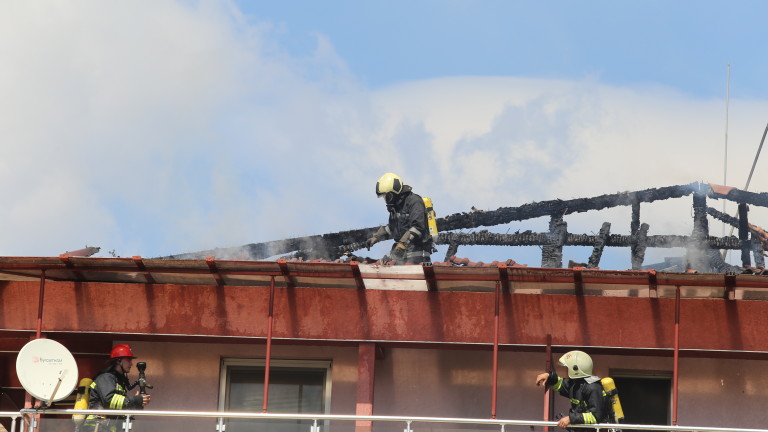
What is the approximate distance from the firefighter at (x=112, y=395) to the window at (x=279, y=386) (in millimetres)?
2914

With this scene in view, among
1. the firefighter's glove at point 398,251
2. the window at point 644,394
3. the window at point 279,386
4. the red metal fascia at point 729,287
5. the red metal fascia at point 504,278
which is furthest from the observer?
the firefighter's glove at point 398,251

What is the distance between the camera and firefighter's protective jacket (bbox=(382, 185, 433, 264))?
2258cm

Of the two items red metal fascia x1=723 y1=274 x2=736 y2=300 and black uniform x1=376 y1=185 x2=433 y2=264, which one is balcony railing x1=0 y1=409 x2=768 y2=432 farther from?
black uniform x1=376 y1=185 x2=433 y2=264

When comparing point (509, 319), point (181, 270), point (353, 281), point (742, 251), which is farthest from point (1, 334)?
point (742, 251)

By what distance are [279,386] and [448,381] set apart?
2395 mm

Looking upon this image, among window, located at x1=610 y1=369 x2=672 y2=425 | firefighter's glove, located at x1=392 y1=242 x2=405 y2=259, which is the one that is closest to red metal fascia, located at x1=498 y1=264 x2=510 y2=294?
window, located at x1=610 y1=369 x2=672 y2=425

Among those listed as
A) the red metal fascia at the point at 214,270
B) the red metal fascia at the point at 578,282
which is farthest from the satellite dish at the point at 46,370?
the red metal fascia at the point at 578,282

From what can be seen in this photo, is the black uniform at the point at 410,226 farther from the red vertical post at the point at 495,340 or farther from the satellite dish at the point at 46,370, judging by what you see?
the satellite dish at the point at 46,370

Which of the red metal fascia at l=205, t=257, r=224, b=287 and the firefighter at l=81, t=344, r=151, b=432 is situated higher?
the red metal fascia at l=205, t=257, r=224, b=287

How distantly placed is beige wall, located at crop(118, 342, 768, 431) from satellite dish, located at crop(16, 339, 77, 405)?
10.4 feet

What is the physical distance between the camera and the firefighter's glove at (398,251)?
2256cm

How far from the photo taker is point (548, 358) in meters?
20.1

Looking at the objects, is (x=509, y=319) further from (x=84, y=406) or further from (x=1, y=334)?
(x=1, y=334)

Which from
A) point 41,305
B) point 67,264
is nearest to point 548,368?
point 67,264
